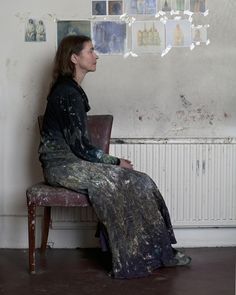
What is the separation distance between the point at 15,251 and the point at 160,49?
5.10 feet

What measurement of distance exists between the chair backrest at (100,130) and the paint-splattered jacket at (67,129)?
0.75 feet

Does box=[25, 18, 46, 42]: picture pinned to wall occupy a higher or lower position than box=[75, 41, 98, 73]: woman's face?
higher

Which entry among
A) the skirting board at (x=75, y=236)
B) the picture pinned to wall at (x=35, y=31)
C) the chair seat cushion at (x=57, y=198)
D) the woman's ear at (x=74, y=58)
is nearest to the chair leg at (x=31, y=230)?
the chair seat cushion at (x=57, y=198)

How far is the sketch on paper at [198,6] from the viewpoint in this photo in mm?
3723

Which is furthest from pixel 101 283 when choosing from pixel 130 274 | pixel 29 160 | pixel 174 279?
pixel 29 160

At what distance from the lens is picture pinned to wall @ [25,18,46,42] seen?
3738 millimetres

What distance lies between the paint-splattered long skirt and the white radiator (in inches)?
15.8

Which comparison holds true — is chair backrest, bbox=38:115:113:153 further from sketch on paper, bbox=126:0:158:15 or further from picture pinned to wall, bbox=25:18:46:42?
sketch on paper, bbox=126:0:158:15

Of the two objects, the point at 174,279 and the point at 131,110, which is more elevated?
the point at 131,110

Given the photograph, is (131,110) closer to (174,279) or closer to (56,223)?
(56,223)

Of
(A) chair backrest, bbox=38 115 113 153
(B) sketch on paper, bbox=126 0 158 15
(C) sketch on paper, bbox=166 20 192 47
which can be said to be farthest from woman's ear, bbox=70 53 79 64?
(C) sketch on paper, bbox=166 20 192 47

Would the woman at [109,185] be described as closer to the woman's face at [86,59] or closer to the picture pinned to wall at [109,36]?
the woman's face at [86,59]

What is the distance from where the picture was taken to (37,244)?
3.85 metres

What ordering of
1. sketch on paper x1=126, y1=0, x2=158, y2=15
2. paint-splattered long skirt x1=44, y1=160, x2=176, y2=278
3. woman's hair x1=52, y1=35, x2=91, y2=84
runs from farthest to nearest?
sketch on paper x1=126, y1=0, x2=158, y2=15, woman's hair x1=52, y1=35, x2=91, y2=84, paint-splattered long skirt x1=44, y1=160, x2=176, y2=278
